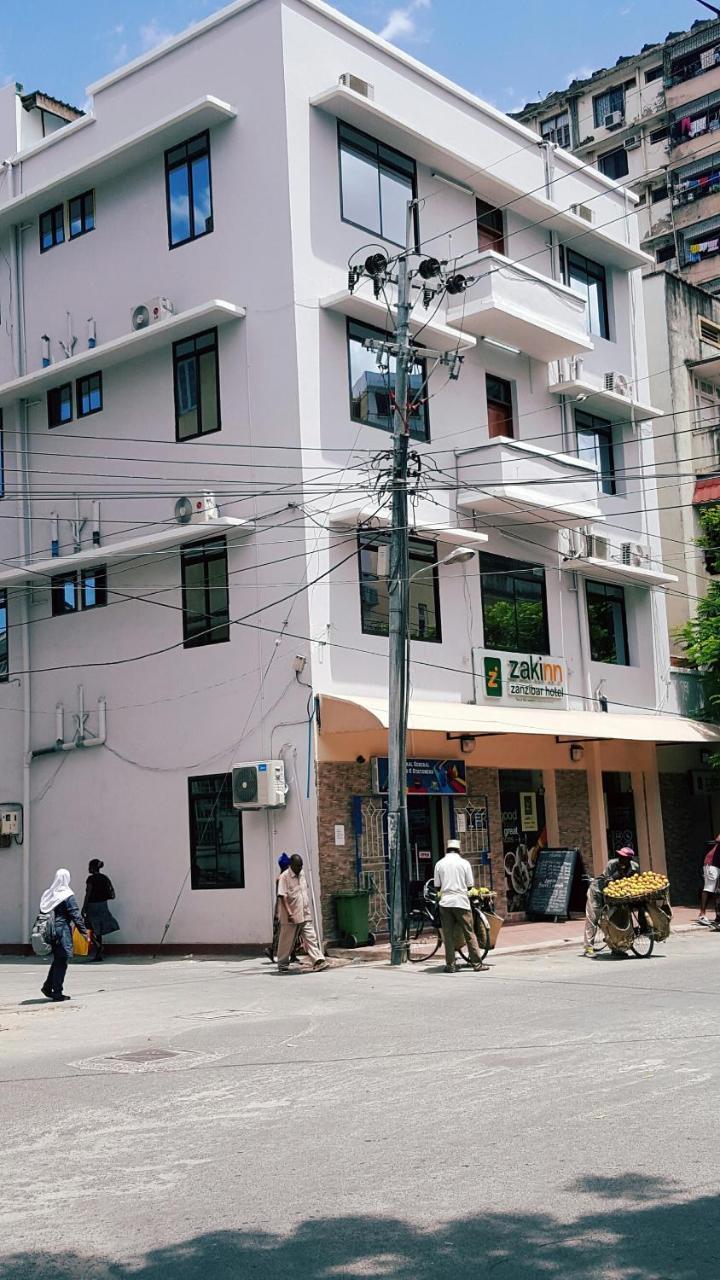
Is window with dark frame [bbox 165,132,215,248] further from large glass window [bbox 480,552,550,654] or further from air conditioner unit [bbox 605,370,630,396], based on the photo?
air conditioner unit [bbox 605,370,630,396]

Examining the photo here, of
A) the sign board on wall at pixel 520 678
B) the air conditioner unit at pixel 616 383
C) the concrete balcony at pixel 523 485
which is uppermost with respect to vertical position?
the air conditioner unit at pixel 616 383

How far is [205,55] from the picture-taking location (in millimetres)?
23312

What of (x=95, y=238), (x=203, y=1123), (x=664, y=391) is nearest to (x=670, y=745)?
(x=664, y=391)

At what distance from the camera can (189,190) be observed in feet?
76.8

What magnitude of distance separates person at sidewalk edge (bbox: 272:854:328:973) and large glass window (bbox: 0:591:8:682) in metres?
9.70

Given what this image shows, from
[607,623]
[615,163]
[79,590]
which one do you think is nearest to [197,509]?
[79,590]

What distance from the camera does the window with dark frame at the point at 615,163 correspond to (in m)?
64.8

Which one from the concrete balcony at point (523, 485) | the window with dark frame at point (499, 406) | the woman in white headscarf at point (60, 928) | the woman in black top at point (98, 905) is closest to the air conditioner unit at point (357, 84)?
the window with dark frame at point (499, 406)

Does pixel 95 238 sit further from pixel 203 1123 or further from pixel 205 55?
pixel 203 1123

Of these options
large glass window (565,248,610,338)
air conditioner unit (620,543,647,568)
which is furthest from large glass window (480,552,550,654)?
large glass window (565,248,610,338)

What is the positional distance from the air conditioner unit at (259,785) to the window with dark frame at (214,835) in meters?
0.85

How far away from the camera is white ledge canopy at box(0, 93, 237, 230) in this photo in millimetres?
22422

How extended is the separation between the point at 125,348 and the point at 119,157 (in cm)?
358

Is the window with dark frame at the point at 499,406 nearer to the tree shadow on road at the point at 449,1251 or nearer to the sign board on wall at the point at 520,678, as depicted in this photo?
the sign board on wall at the point at 520,678
